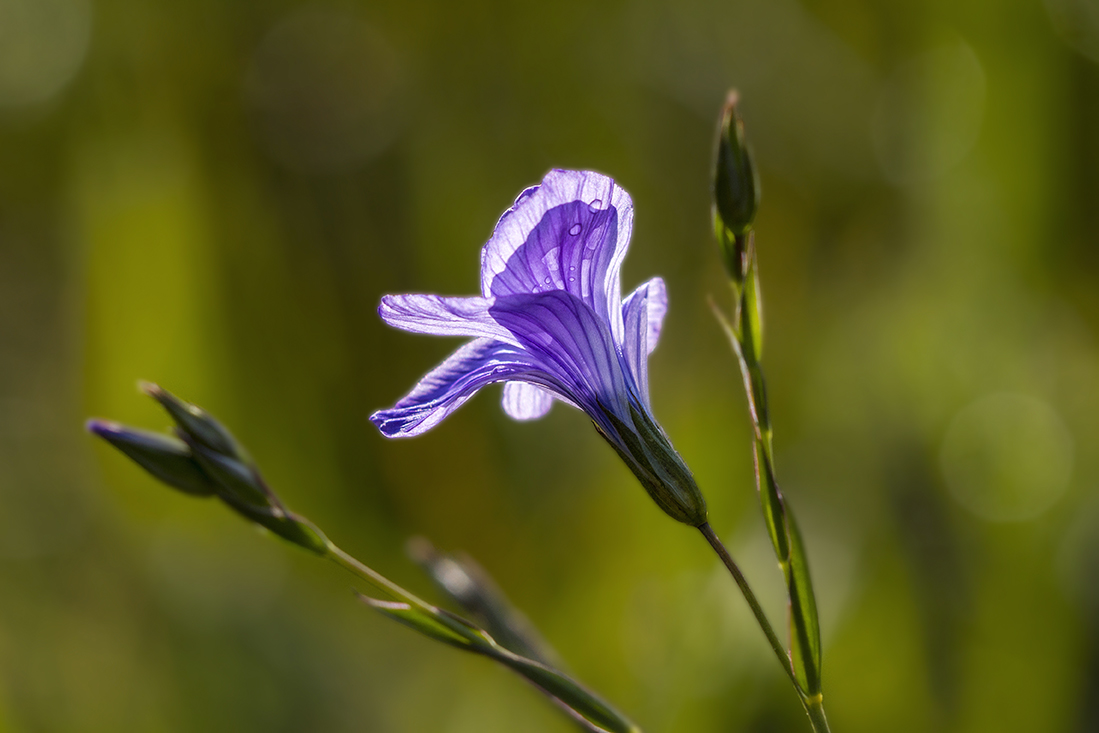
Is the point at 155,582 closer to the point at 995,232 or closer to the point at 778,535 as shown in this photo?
the point at 778,535

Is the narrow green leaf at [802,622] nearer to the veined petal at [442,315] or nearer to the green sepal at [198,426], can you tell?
the veined petal at [442,315]

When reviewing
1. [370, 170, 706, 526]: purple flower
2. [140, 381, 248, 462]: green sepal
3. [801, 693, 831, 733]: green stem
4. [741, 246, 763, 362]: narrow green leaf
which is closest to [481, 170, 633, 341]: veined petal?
[370, 170, 706, 526]: purple flower

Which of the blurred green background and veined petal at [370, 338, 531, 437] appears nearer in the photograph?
veined petal at [370, 338, 531, 437]

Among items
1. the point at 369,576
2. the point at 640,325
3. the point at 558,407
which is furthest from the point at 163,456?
the point at 558,407

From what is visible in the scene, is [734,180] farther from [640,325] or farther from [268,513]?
[268,513]

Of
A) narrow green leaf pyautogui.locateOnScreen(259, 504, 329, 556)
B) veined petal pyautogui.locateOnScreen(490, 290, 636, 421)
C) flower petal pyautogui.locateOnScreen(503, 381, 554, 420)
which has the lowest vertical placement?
narrow green leaf pyautogui.locateOnScreen(259, 504, 329, 556)

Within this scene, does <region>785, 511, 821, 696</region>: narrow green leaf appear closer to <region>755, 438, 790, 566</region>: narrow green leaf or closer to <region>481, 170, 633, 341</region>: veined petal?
<region>755, 438, 790, 566</region>: narrow green leaf

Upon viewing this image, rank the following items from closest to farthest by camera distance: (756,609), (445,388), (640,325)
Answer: (756,609), (445,388), (640,325)
